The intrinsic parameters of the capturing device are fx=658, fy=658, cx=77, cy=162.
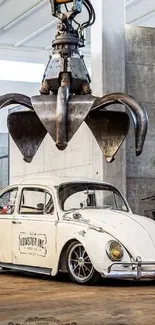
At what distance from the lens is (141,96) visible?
11273mm

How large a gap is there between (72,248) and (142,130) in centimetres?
502

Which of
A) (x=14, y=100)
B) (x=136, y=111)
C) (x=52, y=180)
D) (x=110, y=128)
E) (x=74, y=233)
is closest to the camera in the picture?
(x=136, y=111)

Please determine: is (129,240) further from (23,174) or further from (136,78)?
(23,174)

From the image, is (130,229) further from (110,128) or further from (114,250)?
(110,128)

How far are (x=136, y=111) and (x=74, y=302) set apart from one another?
334 centimetres

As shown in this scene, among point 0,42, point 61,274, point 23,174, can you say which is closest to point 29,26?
point 0,42

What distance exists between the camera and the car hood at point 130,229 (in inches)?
293

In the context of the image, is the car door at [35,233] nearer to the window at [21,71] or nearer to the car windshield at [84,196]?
the car windshield at [84,196]

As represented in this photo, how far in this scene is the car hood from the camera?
7441 millimetres

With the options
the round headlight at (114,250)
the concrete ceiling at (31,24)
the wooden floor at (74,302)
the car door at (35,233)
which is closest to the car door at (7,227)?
the car door at (35,233)

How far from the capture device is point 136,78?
1130cm

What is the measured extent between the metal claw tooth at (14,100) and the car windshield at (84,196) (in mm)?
5087

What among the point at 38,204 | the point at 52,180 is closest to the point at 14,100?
the point at 52,180

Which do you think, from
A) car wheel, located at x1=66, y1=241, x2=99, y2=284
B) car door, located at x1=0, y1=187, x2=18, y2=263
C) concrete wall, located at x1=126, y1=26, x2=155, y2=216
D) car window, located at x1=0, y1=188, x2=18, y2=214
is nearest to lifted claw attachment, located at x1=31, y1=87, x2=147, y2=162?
car wheel, located at x1=66, y1=241, x2=99, y2=284
